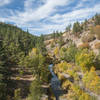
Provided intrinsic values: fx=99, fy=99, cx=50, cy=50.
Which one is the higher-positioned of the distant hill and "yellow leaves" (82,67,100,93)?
the distant hill

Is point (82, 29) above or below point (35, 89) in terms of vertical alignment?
above

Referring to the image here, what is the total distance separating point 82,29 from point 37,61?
87324 millimetres

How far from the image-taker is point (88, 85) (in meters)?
30.9

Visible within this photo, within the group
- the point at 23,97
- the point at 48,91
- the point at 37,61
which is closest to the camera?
the point at 23,97

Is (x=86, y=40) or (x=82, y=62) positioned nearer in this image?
(x=82, y=62)

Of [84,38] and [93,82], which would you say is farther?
[84,38]

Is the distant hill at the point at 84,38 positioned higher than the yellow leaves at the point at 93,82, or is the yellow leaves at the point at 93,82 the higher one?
the distant hill at the point at 84,38

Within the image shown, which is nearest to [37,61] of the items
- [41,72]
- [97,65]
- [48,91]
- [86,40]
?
[41,72]

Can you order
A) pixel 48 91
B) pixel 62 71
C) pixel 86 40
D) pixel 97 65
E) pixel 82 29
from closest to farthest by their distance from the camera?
pixel 48 91 < pixel 97 65 < pixel 62 71 < pixel 86 40 < pixel 82 29

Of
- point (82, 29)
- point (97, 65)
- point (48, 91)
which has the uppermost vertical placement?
point (82, 29)

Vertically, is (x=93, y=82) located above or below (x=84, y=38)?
below

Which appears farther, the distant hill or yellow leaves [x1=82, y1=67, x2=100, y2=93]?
the distant hill

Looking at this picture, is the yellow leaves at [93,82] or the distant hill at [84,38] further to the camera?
the distant hill at [84,38]

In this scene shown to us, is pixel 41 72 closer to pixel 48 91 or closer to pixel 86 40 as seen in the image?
pixel 48 91
